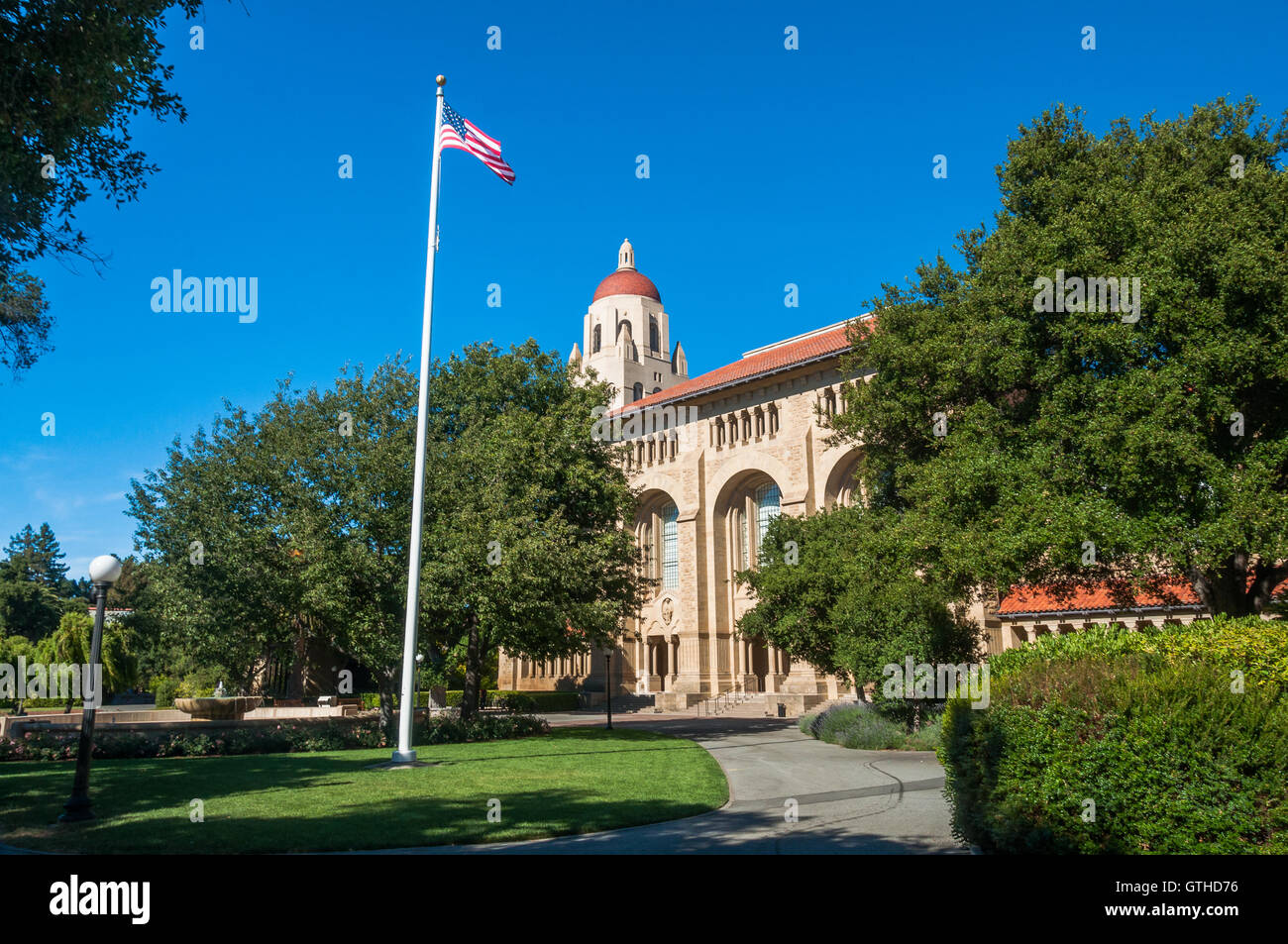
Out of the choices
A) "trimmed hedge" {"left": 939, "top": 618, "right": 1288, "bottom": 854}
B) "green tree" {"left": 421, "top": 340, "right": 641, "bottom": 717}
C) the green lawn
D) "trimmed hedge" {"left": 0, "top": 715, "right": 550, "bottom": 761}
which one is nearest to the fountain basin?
"trimmed hedge" {"left": 0, "top": 715, "right": 550, "bottom": 761}

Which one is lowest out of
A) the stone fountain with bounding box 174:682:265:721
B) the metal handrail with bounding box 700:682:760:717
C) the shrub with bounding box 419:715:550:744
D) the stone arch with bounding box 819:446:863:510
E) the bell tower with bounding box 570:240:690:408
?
the metal handrail with bounding box 700:682:760:717

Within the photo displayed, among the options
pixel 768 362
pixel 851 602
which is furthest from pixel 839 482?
pixel 851 602

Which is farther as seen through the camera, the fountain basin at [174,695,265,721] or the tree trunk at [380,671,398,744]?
the fountain basin at [174,695,265,721]

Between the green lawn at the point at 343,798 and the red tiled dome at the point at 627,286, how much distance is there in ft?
207

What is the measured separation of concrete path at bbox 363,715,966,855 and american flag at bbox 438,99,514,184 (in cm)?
1454

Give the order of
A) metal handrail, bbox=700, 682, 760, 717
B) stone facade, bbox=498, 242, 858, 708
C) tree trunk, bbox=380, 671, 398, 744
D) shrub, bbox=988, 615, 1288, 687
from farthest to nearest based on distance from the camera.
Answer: stone facade, bbox=498, 242, 858, 708, metal handrail, bbox=700, 682, 760, 717, tree trunk, bbox=380, 671, 398, 744, shrub, bbox=988, 615, 1288, 687

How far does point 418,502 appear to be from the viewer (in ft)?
60.1

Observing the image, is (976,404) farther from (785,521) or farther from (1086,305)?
(785,521)

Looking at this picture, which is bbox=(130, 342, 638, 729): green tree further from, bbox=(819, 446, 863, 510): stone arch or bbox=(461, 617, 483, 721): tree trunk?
bbox=(819, 446, 863, 510): stone arch

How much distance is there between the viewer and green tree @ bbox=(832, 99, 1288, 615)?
14.9 m

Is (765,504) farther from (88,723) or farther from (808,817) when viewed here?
(88,723)

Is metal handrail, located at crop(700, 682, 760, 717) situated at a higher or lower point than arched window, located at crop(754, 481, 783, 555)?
lower

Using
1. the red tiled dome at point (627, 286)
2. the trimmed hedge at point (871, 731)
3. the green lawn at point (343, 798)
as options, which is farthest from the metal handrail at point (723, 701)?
the red tiled dome at point (627, 286)
